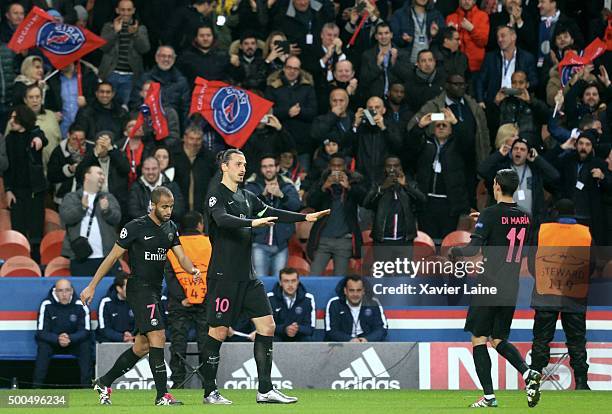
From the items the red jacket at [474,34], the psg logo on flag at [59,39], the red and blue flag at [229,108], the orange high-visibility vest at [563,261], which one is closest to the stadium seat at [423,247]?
the orange high-visibility vest at [563,261]

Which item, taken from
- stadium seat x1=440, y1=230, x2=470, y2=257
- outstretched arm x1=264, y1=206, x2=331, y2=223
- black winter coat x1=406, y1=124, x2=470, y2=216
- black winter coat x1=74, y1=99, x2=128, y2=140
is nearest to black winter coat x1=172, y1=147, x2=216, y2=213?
black winter coat x1=74, y1=99, x2=128, y2=140

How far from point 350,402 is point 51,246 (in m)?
6.20

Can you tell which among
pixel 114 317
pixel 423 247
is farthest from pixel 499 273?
pixel 114 317

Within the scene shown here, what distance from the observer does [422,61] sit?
18828 mm

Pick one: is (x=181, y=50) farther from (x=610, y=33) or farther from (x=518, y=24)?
(x=610, y=33)

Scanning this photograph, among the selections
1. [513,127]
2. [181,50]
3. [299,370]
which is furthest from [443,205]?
[181,50]

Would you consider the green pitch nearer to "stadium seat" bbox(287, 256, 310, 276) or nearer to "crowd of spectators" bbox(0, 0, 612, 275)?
"stadium seat" bbox(287, 256, 310, 276)

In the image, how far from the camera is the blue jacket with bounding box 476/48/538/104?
19422 millimetres

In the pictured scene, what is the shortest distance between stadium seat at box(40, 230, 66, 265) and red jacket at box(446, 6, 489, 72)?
6750mm

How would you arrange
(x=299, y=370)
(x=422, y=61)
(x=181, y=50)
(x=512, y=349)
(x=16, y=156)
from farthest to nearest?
(x=181, y=50) → (x=422, y=61) → (x=16, y=156) → (x=299, y=370) → (x=512, y=349)

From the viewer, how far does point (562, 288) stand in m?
15.2

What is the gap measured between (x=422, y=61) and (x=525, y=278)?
3.99 meters

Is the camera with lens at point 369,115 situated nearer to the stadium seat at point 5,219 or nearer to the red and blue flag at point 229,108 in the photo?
the red and blue flag at point 229,108

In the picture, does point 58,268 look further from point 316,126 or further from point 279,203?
point 316,126
